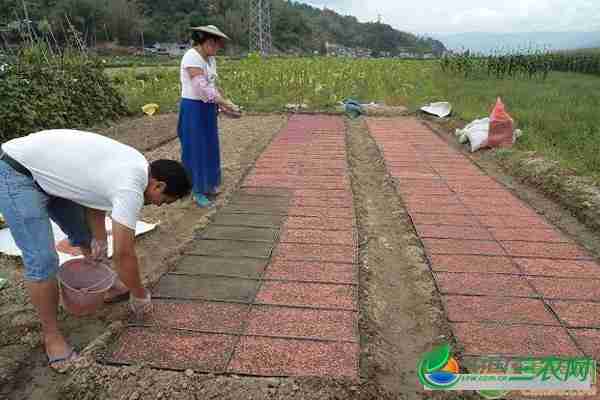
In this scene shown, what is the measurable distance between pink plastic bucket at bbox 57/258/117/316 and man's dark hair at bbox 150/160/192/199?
2.34 feet

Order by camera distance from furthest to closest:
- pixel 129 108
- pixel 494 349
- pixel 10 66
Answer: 1. pixel 129 108
2. pixel 10 66
3. pixel 494 349

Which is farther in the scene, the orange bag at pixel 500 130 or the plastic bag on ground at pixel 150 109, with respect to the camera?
the plastic bag on ground at pixel 150 109

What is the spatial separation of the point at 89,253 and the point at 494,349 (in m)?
2.03

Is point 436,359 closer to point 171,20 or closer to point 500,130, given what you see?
point 500,130

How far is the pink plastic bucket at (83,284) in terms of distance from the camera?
6.80 ft

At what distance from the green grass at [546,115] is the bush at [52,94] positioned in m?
5.98

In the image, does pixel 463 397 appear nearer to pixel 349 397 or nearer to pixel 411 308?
A: pixel 349 397

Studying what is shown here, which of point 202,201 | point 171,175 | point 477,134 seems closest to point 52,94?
point 202,201

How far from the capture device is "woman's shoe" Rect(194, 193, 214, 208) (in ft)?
12.4

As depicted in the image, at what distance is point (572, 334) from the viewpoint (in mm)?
2111

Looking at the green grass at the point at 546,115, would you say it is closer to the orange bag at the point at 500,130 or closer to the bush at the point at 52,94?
the orange bag at the point at 500,130

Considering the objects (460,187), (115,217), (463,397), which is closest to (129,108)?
(460,187)

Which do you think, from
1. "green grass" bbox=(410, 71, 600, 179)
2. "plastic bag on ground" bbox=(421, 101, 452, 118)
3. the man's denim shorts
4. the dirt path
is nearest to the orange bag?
"green grass" bbox=(410, 71, 600, 179)

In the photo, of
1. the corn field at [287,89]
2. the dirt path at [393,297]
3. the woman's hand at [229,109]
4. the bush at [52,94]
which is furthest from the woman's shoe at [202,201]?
the corn field at [287,89]
